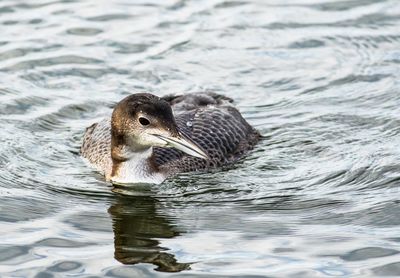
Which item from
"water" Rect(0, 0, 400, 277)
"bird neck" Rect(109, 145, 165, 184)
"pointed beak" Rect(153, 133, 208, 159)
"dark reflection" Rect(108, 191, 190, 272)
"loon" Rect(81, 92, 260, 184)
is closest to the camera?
"dark reflection" Rect(108, 191, 190, 272)

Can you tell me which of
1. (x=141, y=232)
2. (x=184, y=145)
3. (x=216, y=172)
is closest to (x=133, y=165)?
(x=184, y=145)

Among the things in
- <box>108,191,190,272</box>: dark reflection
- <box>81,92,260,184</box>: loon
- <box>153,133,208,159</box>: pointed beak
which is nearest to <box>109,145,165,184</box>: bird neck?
<box>81,92,260,184</box>: loon

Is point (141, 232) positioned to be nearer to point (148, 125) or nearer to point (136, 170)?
point (148, 125)

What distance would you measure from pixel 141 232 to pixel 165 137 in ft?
4.11

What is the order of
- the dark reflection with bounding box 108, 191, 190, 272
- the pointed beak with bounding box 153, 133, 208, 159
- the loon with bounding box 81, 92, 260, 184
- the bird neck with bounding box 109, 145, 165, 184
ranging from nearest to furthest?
the dark reflection with bounding box 108, 191, 190, 272, the pointed beak with bounding box 153, 133, 208, 159, the loon with bounding box 81, 92, 260, 184, the bird neck with bounding box 109, 145, 165, 184

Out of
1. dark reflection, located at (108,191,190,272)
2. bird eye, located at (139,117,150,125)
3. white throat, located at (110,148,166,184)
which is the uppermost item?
bird eye, located at (139,117,150,125)

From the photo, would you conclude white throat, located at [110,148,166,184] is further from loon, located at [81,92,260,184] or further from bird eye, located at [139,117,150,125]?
bird eye, located at [139,117,150,125]

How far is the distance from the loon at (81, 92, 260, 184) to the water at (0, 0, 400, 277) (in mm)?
185

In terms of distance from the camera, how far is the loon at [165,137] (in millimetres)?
12664

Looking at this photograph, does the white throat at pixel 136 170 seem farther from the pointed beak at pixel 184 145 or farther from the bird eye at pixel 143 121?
the pointed beak at pixel 184 145

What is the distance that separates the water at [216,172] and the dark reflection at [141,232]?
3 centimetres

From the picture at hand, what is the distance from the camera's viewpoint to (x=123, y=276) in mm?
10570

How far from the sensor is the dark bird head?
41.3ft

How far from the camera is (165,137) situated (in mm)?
12641
